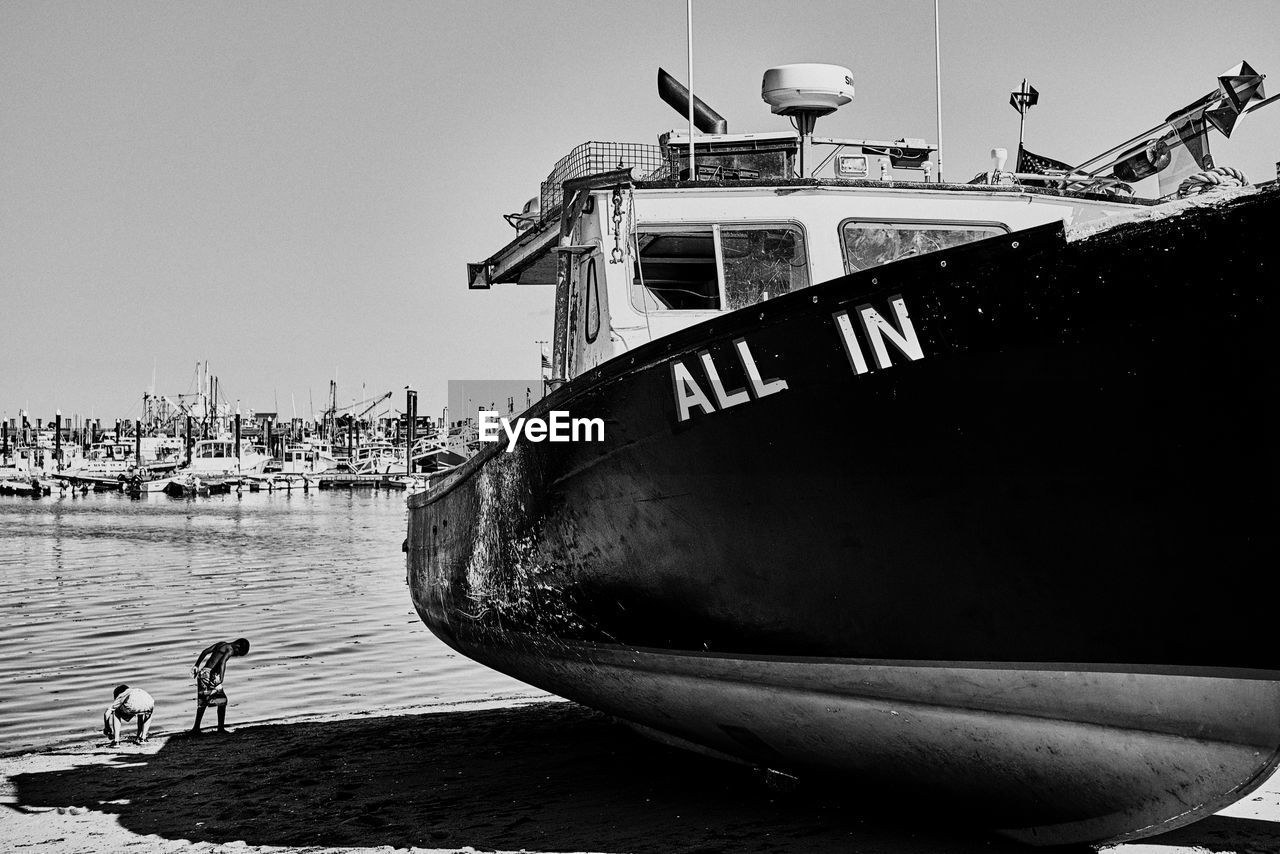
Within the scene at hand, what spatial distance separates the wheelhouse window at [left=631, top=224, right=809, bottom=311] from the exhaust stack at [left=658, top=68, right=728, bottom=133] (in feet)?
8.80

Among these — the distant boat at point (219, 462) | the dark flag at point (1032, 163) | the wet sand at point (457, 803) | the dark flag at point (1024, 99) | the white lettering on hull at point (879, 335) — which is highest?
the distant boat at point (219, 462)

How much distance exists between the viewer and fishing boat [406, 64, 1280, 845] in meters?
4.15

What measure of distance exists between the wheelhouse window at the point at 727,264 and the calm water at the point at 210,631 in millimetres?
4652

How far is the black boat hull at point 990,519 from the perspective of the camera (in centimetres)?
414

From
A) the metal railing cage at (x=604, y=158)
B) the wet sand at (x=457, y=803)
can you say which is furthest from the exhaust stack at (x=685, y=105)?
the wet sand at (x=457, y=803)

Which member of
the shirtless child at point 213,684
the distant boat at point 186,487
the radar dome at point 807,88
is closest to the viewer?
the radar dome at point 807,88

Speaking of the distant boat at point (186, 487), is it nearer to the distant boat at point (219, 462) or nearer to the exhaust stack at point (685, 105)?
the distant boat at point (219, 462)

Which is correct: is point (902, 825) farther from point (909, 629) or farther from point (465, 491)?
point (465, 491)

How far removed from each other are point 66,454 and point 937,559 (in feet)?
463

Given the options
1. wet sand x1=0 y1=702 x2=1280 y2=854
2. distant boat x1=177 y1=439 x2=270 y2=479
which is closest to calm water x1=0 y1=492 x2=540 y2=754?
wet sand x1=0 y1=702 x2=1280 y2=854

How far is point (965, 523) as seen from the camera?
4473 millimetres

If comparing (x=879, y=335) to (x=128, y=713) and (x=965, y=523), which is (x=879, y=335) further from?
(x=128, y=713)

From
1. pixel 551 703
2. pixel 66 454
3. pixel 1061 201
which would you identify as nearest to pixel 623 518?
pixel 1061 201

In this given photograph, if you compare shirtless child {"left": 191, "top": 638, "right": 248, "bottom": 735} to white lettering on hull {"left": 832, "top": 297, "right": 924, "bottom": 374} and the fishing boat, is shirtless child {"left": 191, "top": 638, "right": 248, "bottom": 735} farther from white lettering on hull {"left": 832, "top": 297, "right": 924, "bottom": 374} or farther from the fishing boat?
white lettering on hull {"left": 832, "top": 297, "right": 924, "bottom": 374}
